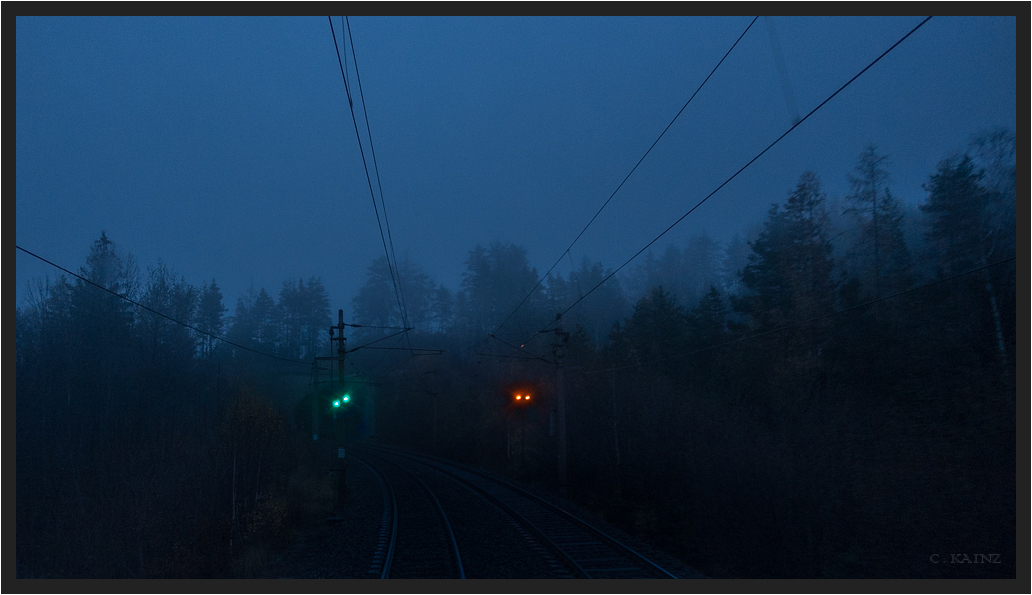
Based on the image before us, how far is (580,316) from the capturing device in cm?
6191

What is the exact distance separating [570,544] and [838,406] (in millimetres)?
8559

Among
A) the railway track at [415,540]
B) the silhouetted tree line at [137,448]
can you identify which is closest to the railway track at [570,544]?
the railway track at [415,540]

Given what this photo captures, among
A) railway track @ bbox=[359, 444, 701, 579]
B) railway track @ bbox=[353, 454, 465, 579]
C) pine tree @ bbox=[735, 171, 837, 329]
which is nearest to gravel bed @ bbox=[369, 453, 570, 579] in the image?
railway track @ bbox=[359, 444, 701, 579]

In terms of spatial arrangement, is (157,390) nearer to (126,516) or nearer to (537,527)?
(126,516)

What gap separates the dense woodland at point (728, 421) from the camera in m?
13.5

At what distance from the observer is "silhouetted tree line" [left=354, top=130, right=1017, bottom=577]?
41.9 ft

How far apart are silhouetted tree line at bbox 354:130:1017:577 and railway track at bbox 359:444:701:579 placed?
62.8 inches

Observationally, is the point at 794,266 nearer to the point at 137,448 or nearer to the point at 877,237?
the point at 877,237

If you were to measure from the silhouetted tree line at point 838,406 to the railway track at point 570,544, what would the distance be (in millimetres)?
1595

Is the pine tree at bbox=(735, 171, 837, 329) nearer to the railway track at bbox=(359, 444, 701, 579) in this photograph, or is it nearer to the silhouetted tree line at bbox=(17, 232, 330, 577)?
the railway track at bbox=(359, 444, 701, 579)

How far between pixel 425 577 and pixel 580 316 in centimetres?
5082

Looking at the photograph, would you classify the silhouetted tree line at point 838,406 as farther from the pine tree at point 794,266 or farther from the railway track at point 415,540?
the railway track at point 415,540

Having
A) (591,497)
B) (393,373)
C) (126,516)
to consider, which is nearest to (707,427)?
(591,497)

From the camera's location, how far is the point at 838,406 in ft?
55.5
